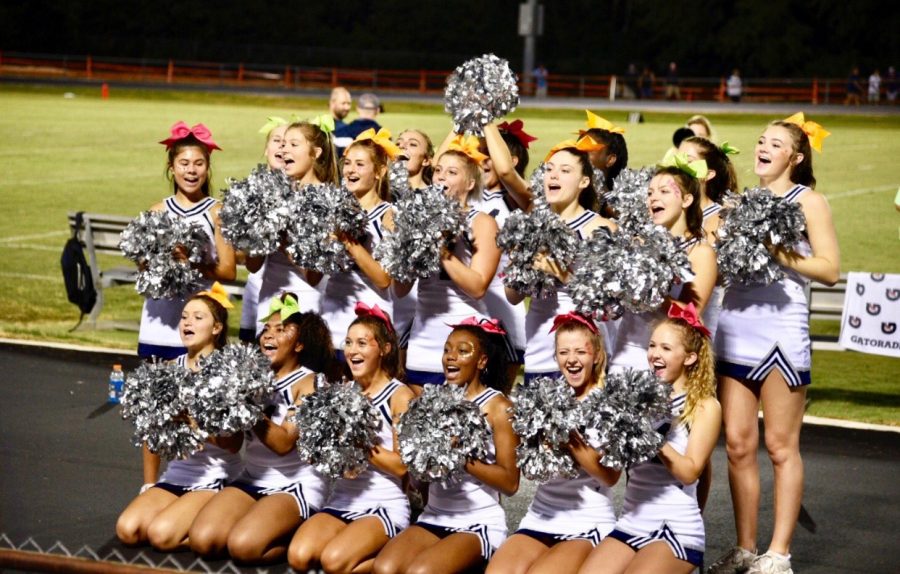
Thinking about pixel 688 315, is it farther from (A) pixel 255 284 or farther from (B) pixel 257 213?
(A) pixel 255 284

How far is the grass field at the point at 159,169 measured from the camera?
10414 mm

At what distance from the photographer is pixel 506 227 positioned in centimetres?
530

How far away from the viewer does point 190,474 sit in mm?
5691

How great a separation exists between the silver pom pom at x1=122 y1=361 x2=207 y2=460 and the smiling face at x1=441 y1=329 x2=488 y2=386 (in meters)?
1.01

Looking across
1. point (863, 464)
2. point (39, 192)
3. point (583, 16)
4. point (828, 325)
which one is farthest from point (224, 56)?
point (863, 464)

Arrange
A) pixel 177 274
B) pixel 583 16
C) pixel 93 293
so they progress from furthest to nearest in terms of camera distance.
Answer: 1. pixel 583 16
2. pixel 93 293
3. pixel 177 274

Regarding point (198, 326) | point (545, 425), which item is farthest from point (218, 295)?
point (545, 425)

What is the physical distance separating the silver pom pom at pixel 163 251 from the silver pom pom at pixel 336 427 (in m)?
1.12

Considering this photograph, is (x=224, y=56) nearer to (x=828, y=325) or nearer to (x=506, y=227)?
(x=828, y=325)

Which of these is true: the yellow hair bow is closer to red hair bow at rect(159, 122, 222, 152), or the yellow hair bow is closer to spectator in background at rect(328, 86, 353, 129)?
red hair bow at rect(159, 122, 222, 152)

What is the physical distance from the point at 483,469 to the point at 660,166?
1.38 meters

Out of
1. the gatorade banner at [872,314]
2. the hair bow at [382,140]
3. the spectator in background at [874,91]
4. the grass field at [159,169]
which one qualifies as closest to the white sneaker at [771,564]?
the hair bow at [382,140]

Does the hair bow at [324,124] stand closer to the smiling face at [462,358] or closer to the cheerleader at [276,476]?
the cheerleader at [276,476]

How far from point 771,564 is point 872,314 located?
3.87 m
